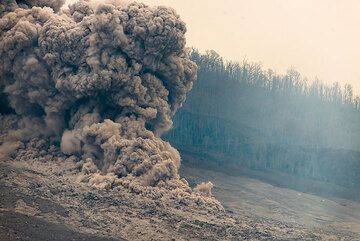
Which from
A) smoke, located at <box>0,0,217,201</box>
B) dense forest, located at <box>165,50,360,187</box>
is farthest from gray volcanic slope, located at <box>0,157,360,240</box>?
dense forest, located at <box>165,50,360,187</box>

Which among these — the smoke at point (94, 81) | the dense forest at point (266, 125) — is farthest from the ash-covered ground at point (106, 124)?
the dense forest at point (266, 125)

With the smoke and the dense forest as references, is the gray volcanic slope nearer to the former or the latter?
the smoke

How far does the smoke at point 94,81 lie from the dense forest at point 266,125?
24149 mm

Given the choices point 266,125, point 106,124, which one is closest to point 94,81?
point 106,124

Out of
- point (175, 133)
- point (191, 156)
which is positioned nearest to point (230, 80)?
point (175, 133)

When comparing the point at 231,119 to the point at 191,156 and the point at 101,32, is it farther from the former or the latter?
the point at 101,32

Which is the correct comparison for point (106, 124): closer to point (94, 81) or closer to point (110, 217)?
point (94, 81)

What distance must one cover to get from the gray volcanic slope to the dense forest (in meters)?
24.9

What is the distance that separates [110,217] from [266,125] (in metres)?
45.8

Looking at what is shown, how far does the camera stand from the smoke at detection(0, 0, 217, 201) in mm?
33656

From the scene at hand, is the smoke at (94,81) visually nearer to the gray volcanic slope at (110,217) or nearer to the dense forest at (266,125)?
the gray volcanic slope at (110,217)

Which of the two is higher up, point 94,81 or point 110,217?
point 94,81

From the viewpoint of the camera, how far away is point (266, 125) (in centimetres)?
6938

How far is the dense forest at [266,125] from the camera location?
205ft
